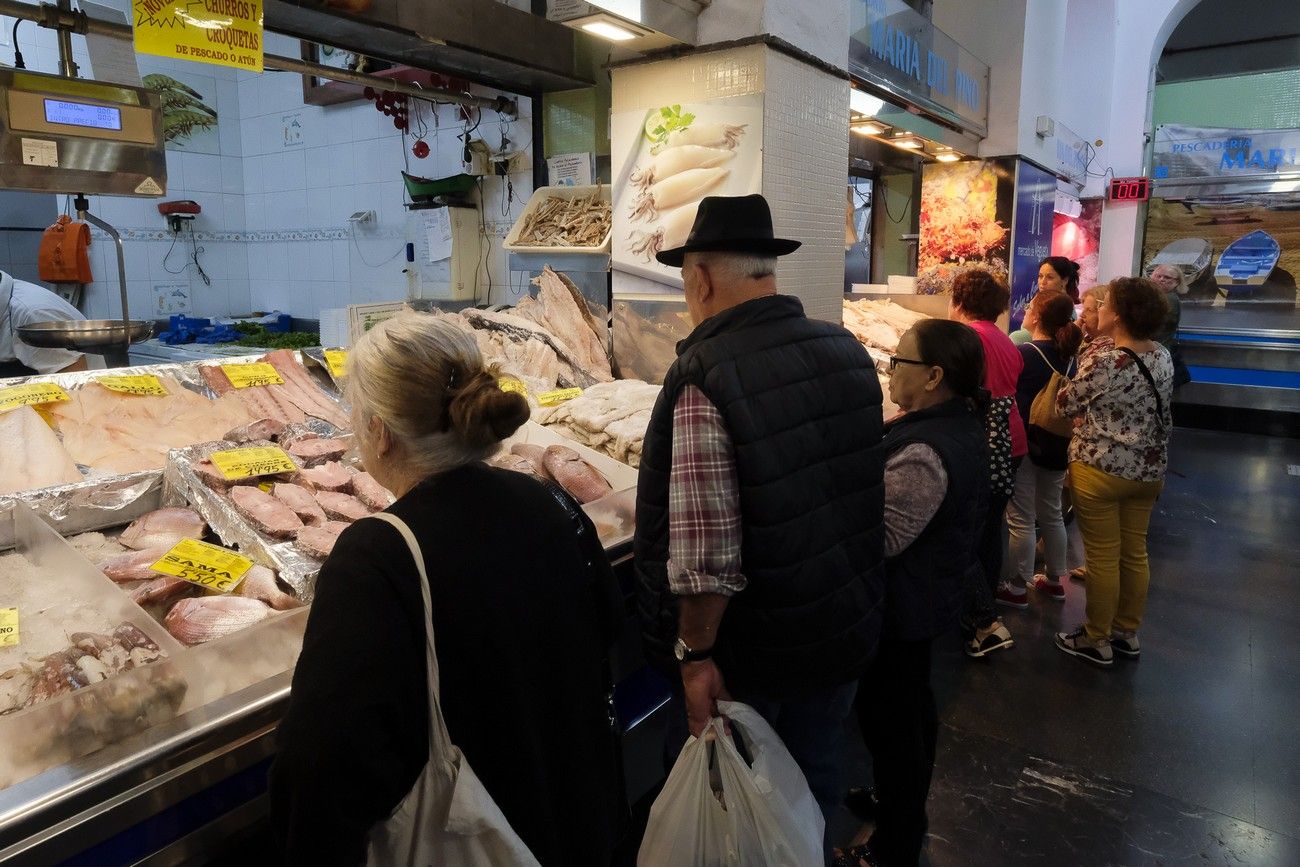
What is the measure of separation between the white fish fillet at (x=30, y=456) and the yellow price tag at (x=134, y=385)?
310mm

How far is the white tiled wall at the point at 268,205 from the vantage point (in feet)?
23.8

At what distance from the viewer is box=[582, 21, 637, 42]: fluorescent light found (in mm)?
3258

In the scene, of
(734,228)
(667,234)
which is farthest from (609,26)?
(734,228)

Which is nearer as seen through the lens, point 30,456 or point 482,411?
point 482,411

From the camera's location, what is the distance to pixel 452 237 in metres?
5.71

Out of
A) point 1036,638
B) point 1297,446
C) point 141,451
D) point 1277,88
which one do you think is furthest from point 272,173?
point 1277,88

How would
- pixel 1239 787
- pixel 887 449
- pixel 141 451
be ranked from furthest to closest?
pixel 1239 787 → pixel 141 451 → pixel 887 449

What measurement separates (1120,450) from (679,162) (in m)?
2.25

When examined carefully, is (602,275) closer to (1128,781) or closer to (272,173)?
(1128,781)

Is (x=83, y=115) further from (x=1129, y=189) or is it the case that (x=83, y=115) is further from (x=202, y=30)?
(x=1129, y=189)

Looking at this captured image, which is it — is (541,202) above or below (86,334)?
above

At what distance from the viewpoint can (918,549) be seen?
90.1 inches

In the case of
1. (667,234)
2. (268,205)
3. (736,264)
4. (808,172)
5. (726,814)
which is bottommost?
(726,814)

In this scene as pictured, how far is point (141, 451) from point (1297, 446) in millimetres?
10201
